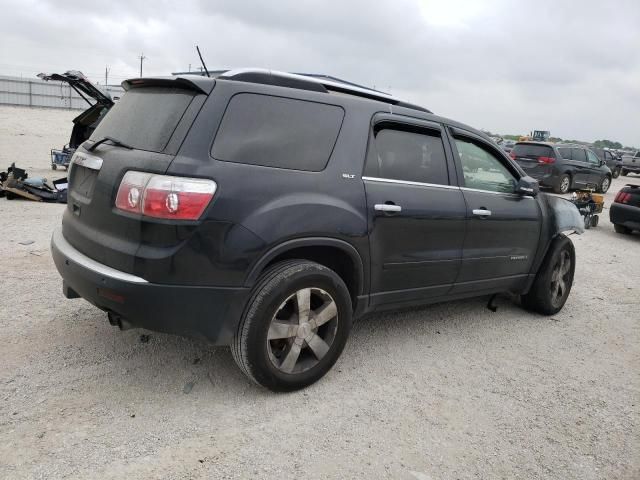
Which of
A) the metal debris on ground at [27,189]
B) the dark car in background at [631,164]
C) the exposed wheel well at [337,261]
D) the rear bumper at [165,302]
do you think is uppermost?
the dark car in background at [631,164]

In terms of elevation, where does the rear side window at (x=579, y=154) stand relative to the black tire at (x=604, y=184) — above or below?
above

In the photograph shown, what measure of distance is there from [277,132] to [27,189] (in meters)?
7.32

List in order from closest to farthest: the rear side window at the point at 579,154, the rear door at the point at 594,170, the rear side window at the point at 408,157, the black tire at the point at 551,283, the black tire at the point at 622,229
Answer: the rear side window at the point at 408,157
the black tire at the point at 551,283
the black tire at the point at 622,229
the rear side window at the point at 579,154
the rear door at the point at 594,170

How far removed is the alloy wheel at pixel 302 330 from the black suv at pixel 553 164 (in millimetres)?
14325

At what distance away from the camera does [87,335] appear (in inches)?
145

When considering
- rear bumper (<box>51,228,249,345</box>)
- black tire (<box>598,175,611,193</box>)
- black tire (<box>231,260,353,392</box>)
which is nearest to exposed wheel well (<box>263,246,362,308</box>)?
black tire (<box>231,260,353,392</box>)

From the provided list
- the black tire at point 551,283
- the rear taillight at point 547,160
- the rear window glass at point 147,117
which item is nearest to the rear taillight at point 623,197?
the rear taillight at point 547,160

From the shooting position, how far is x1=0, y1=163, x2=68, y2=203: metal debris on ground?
8562mm

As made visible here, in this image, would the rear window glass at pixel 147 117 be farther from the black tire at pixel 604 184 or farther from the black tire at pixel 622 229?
the black tire at pixel 604 184

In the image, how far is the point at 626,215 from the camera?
10.5 m

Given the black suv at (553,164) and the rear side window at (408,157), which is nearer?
the rear side window at (408,157)

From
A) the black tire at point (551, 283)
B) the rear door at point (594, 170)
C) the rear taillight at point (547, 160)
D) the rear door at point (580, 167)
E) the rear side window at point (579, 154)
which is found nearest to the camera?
the black tire at point (551, 283)

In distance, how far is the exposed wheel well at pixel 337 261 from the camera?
125 inches

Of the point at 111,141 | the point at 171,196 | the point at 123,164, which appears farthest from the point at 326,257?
the point at 111,141
